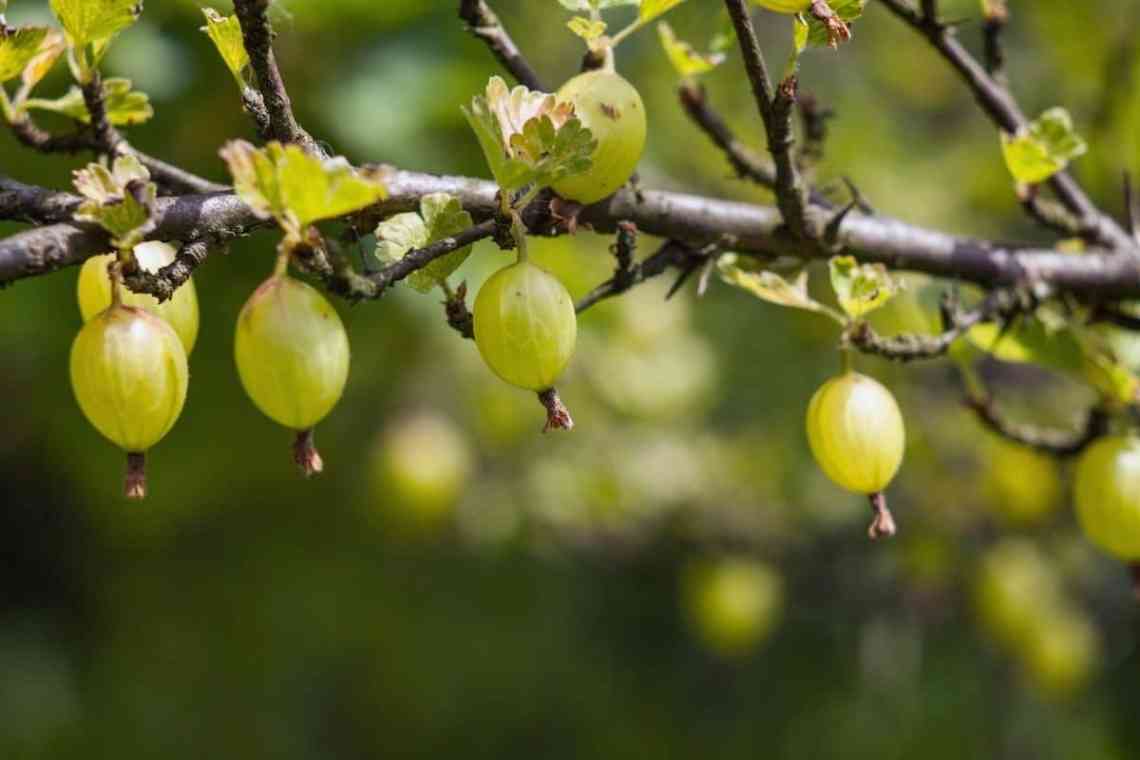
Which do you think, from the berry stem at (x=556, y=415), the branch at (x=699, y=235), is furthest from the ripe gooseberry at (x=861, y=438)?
the berry stem at (x=556, y=415)

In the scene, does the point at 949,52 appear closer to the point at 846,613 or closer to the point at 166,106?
the point at 166,106

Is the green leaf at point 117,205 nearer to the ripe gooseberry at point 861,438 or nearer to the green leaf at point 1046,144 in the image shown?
the ripe gooseberry at point 861,438

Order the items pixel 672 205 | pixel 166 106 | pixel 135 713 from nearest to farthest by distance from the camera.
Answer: pixel 672 205, pixel 166 106, pixel 135 713

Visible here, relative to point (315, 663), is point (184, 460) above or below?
above

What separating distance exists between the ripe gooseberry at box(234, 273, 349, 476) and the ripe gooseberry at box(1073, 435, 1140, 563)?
26.8 inches

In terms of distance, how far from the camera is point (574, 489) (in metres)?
2.36

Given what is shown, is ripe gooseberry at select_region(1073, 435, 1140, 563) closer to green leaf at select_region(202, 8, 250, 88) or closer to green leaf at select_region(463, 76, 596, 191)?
green leaf at select_region(463, 76, 596, 191)

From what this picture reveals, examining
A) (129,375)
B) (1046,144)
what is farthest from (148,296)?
(1046,144)

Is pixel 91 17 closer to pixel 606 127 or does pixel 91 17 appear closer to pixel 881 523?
pixel 606 127

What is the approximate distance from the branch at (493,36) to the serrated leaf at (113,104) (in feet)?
0.67

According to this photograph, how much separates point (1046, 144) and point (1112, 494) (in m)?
0.31

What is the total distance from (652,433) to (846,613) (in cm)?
58

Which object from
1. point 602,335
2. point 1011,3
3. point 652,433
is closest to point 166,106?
point 602,335

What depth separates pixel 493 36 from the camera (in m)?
0.78
